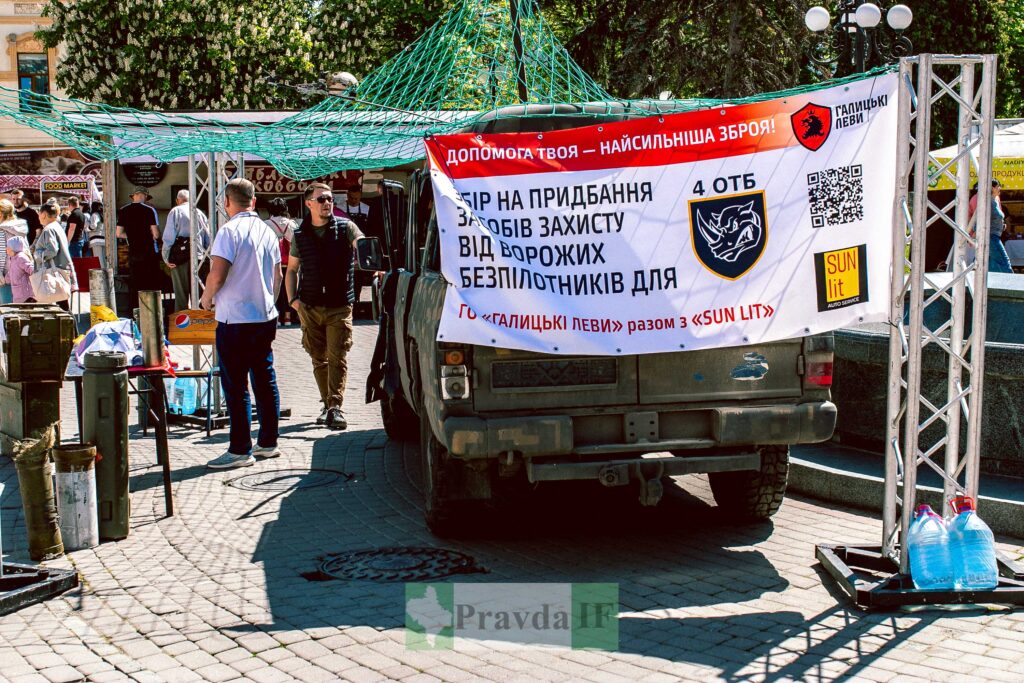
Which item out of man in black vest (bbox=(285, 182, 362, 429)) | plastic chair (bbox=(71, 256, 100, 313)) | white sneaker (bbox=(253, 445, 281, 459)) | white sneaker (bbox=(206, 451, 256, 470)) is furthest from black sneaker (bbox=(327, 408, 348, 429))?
plastic chair (bbox=(71, 256, 100, 313))

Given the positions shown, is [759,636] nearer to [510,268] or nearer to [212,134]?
[510,268]

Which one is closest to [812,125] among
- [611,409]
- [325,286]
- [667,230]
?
[667,230]

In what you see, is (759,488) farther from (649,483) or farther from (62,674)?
(62,674)

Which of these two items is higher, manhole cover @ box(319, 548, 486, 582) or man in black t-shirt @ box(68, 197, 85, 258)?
man in black t-shirt @ box(68, 197, 85, 258)

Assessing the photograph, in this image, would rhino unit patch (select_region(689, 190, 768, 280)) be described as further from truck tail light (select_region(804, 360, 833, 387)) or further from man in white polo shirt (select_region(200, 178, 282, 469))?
man in white polo shirt (select_region(200, 178, 282, 469))

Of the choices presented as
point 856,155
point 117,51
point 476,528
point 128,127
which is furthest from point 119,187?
point 856,155

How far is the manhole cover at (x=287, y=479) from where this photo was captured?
8.26 meters

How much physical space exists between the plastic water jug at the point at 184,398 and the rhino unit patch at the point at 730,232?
20.2 feet

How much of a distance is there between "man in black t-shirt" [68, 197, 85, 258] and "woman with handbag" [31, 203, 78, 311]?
24.9 feet

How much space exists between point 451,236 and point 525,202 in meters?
0.42

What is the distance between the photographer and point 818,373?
637 centimetres

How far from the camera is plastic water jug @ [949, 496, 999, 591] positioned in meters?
5.59

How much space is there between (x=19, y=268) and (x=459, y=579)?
34.9 ft

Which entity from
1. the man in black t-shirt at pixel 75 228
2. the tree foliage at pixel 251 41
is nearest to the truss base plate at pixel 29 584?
the man in black t-shirt at pixel 75 228
